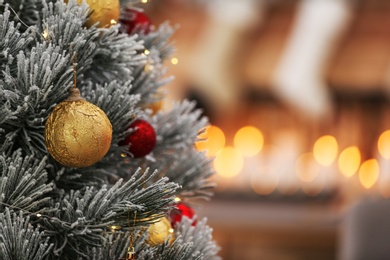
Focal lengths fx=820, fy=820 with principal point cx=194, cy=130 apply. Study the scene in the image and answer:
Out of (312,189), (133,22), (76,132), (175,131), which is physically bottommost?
(76,132)

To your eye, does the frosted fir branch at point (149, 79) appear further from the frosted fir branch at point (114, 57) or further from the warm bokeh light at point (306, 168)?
the warm bokeh light at point (306, 168)

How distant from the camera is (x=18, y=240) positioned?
2.27 ft

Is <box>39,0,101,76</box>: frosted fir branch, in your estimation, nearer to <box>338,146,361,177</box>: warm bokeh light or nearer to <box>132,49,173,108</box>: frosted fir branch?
<box>132,49,173,108</box>: frosted fir branch

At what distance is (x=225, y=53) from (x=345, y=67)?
653 millimetres

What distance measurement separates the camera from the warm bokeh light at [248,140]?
434 cm

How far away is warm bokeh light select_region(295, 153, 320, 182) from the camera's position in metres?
4.11

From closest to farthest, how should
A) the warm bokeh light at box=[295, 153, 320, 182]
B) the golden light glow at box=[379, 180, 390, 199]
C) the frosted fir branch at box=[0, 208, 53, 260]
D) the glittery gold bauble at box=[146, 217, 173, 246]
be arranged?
the frosted fir branch at box=[0, 208, 53, 260] → the glittery gold bauble at box=[146, 217, 173, 246] → the golden light glow at box=[379, 180, 390, 199] → the warm bokeh light at box=[295, 153, 320, 182]

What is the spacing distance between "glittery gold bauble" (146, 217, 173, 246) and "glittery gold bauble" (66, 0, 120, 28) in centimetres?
20

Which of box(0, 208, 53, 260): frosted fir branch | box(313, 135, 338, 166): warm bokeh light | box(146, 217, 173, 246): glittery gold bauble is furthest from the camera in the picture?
box(313, 135, 338, 166): warm bokeh light

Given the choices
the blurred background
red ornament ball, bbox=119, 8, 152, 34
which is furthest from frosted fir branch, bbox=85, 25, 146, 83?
the blurred background

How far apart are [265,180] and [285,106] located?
0.54 m

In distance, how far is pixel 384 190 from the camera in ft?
12.8

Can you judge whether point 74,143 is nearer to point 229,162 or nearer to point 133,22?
point 133,22

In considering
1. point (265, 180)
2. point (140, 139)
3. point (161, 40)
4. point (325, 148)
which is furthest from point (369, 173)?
point (140, 139)
